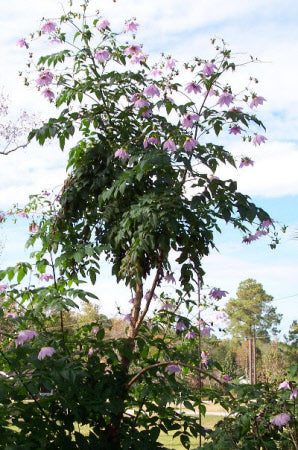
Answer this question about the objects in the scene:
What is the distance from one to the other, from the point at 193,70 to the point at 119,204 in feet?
2.67

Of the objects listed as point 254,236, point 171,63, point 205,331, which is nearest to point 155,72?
point 171,63

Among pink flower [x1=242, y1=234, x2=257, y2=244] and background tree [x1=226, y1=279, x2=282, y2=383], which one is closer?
pink flower [x1=242, y1=234, x2=257, y2=244]

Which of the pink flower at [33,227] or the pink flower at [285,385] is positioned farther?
the pink flower at [33,227]

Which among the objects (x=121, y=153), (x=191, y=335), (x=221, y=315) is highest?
(x=121, y=153)

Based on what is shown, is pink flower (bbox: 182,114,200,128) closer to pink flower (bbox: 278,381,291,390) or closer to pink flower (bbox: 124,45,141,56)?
pink flower (bbox: 124,45,141,56)

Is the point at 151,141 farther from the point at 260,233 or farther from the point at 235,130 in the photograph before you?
the point at 260,233

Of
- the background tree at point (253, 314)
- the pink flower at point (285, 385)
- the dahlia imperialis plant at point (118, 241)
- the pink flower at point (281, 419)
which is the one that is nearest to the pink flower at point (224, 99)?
the dahlia imperialis plant at point (118, 241)

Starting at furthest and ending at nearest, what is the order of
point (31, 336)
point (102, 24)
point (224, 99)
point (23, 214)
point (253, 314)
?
point (253, 314)
point (23, 214)
point (102, 24)
point (224, 99)
point (31, 336)

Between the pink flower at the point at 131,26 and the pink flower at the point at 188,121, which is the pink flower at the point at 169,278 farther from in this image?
the pink flower at the point at 131,26

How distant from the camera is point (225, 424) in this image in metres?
2.23

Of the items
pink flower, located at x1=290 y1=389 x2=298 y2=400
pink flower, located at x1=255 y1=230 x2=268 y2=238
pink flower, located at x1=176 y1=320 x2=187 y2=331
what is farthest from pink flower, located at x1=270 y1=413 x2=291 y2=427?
pink flower, located at x1=255 y1=230 x2=268 y2=238

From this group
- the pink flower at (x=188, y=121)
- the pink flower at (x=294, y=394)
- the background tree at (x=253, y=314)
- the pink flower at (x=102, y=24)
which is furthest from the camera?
the background tree at (x=253, y=314)

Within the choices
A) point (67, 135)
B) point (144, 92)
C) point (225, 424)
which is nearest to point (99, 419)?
point (225, 424)

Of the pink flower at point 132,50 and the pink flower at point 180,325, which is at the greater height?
the pink flower at point 132,50
